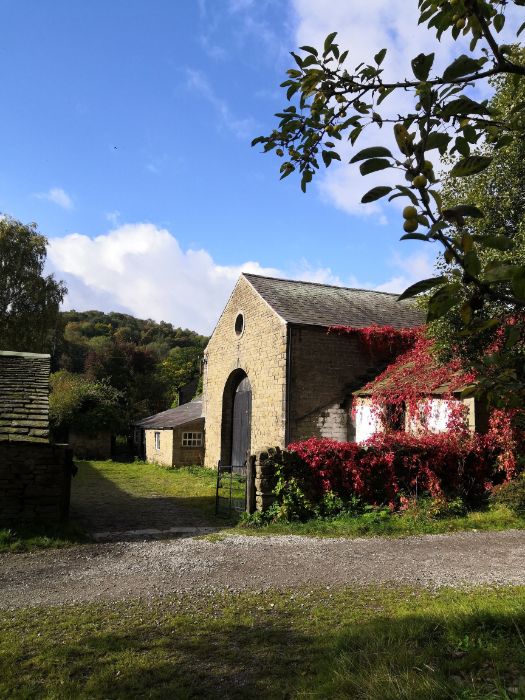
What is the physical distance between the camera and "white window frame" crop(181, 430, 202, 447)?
81.7 ft

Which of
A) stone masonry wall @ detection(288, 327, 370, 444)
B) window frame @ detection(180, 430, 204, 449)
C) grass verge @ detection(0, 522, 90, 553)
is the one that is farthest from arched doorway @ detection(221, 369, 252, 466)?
A: grass verge @ detection(0, 522, 90, 553)

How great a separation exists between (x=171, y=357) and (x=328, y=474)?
155 feet

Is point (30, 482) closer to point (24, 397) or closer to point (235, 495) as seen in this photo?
point (24, 397)

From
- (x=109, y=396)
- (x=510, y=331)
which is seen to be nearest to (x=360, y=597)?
(x=510, y=331)

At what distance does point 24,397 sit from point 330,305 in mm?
12357

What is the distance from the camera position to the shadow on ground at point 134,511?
Answer: 11.0 meters

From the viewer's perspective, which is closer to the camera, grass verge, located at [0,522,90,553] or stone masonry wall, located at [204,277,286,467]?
grass verge, located at [0,522,90,553]

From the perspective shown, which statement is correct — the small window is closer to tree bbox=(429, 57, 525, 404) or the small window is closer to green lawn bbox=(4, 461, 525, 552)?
green lawn bbox=(4, 461, 525, 552)

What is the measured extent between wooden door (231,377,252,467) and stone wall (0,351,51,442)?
8.41m

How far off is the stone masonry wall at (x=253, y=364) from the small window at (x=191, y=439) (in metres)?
1.19

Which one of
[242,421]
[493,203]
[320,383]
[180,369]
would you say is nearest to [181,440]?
[242,421]

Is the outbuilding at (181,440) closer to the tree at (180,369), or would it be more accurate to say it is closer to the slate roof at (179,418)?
the slate roof at (179,418)

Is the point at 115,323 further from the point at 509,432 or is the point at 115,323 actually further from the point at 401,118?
the point at 401,118

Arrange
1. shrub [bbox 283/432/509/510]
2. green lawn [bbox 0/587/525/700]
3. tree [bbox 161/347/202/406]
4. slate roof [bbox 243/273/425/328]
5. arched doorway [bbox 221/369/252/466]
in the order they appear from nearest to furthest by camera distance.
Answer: green lawn [bbox 0/587/525/700]
shrub [bbox 283/432/509/510]
slate roof [bbox 243/273/425/328]
arched doorway [bbox 221/369/252/466]
tree [bbox 161/347/202/406]
